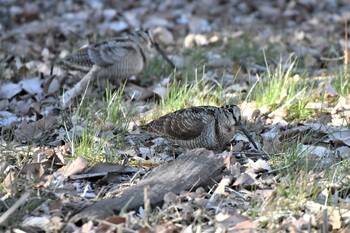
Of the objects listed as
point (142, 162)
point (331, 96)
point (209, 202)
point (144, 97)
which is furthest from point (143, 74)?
point (209, 202)

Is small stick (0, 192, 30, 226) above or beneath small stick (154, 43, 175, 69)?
above

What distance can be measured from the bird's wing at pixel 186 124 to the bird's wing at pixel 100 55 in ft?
7.18

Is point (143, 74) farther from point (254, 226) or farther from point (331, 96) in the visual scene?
point (254, 226)

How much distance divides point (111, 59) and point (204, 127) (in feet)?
7.89

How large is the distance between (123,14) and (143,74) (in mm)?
3471

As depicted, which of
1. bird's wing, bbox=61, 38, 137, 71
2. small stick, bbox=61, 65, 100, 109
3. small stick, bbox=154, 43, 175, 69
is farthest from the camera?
small stick, bbox=154, 43, 175, 69

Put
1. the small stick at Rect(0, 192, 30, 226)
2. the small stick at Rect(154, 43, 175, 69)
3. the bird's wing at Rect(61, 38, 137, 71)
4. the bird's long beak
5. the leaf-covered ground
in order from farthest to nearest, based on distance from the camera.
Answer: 1. the small stick at Rect(154, 43, 175, 69)
2. the bird's wing at Rect(61, 38, 137, 71)
3. the bird's long beak
4. the leaf-covered ground
5. the small stick at Rect(0, 192, 30, 226)

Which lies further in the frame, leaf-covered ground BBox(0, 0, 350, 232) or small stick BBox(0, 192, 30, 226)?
leaf-covered ground BBox(0, 0, 350, 232)

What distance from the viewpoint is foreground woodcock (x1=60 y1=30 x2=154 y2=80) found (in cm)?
781

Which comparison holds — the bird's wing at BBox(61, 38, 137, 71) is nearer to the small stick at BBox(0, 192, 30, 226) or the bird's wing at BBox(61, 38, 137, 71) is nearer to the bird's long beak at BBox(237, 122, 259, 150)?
the bird's long beak at BBox(237, 122, 259, 150)

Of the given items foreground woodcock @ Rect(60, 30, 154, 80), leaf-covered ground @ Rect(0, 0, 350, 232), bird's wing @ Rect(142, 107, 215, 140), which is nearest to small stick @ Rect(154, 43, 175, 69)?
leaf-covered ground @ Rect(0, 0, 350, 232)

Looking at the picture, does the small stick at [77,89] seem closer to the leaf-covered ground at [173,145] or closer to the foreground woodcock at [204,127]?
the leaf-covered ground at [173,145]

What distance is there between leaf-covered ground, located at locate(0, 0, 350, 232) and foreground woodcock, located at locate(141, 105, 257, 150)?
0.14 metres

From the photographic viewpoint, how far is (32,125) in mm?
6016
